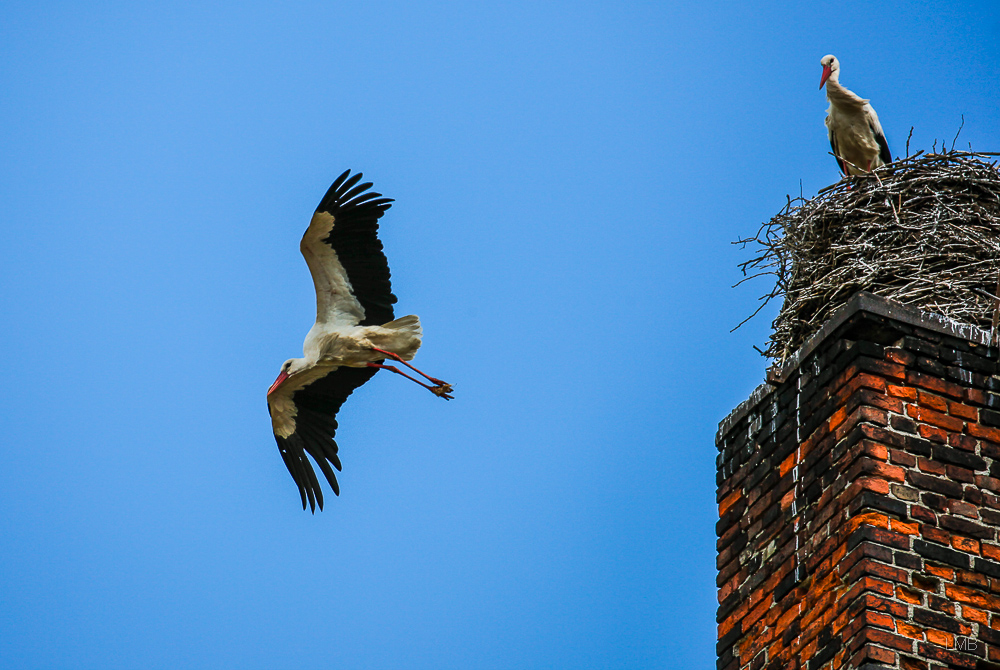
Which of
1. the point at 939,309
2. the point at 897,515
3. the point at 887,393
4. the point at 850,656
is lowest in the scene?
the point at 850,656

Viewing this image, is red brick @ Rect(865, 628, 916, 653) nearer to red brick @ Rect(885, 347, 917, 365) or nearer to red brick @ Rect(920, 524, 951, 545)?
red brick @ Rect(920, 524, 951, 545)

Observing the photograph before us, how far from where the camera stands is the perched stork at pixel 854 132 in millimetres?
10055

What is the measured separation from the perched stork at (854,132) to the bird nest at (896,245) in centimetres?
200

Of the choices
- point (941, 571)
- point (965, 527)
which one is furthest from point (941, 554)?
point (965, 527)

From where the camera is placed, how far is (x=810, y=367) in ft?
20.4

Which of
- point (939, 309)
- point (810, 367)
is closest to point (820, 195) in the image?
point (939, 309)

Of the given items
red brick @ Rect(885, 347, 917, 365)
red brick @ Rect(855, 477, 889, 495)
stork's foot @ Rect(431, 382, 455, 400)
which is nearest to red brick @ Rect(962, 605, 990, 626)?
red brick @ Rect(855, 477, 889, 495)

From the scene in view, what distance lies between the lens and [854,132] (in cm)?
1013

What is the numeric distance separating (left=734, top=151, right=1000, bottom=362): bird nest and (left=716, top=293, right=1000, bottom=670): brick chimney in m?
0.71

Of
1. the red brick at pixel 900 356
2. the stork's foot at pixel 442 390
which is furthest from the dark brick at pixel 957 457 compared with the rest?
the stork's foot at pixel 442 390

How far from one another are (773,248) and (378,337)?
9.20ft

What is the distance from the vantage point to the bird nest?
6867 millimetres

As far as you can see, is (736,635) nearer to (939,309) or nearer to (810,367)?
(810,367)

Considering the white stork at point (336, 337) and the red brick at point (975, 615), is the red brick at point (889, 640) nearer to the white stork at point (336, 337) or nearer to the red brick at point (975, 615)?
the red brick at point (975, 615)
